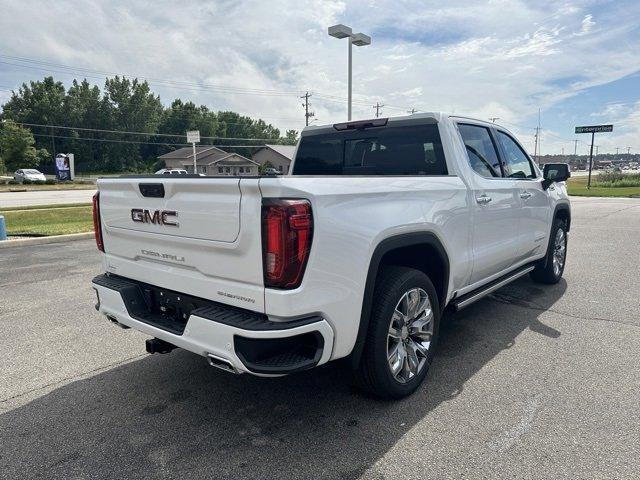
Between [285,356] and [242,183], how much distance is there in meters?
0.93

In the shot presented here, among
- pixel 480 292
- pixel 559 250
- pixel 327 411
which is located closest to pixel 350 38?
pixel 559 250

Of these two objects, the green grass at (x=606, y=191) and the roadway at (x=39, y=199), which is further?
the green grass at (x=606, y=191)

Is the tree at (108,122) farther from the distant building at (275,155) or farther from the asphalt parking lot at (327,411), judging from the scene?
the asphalt parking lot at (327,411)

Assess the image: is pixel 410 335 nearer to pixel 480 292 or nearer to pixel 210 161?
pixel 480 292

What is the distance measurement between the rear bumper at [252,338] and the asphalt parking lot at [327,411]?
56 cm

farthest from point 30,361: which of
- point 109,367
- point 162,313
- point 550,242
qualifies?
point 550,242

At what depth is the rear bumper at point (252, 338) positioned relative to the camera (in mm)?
2301

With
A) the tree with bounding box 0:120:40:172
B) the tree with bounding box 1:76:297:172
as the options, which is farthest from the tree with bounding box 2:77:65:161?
the tree with bounding box 0:120:40:172

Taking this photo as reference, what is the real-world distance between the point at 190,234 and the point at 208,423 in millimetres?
1186

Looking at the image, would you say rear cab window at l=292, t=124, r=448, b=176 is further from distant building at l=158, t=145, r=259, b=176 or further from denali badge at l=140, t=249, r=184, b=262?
distant building at l=158, t=145, r=259, b=176

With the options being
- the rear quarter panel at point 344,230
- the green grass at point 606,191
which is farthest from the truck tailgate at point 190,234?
the green grass at point 606,191

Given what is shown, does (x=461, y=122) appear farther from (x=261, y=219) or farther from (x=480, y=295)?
(x=261, y=219)

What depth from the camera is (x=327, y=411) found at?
2.97 m

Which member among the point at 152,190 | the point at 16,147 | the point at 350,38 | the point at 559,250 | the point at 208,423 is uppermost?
the point at 350,38
